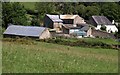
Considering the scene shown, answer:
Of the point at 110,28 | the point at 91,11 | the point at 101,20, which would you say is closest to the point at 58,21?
the point at 101,20

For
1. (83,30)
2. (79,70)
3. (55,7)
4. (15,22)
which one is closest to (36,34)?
(15,22)

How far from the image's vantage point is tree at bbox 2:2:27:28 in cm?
2756

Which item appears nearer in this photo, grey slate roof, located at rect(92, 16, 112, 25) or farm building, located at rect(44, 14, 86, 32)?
farm building, located at rect(44, 14, 86, 32)

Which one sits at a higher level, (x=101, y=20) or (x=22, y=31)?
(x=22, y=31)

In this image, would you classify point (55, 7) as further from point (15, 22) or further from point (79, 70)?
point (79, 70)

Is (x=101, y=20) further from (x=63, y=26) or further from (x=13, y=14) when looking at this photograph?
(x=13, y=14)

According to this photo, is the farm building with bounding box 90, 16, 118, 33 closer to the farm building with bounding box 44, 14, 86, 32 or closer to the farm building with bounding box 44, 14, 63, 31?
the farm building with bounding box 44, 14, 86, 32

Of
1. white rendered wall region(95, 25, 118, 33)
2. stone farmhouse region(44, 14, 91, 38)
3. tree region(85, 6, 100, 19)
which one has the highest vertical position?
tree region(85, 6, 100, 19)

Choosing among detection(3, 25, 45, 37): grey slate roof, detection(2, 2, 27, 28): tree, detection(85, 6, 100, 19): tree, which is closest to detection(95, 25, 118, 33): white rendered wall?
detection(85, 6, 100, 19): tree

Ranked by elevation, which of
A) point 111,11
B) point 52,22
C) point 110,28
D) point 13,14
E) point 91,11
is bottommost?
point 110,28

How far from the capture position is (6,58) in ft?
32.5

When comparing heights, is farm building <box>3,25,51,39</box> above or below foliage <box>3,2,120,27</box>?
below

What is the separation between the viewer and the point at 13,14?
94.6 ft

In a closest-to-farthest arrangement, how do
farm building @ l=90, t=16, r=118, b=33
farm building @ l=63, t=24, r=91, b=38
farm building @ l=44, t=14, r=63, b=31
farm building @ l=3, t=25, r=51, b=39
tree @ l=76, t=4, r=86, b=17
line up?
farm building @ l=3, t=25, r=51, b=39
farm building @ l=63, t=24, r=91, b=38
farm building @ l=44, t=14, r=63, b=31
farm building @ l=90, t=16, r=118, b=33
tree @ l=76, t=4, r=86, b=17
